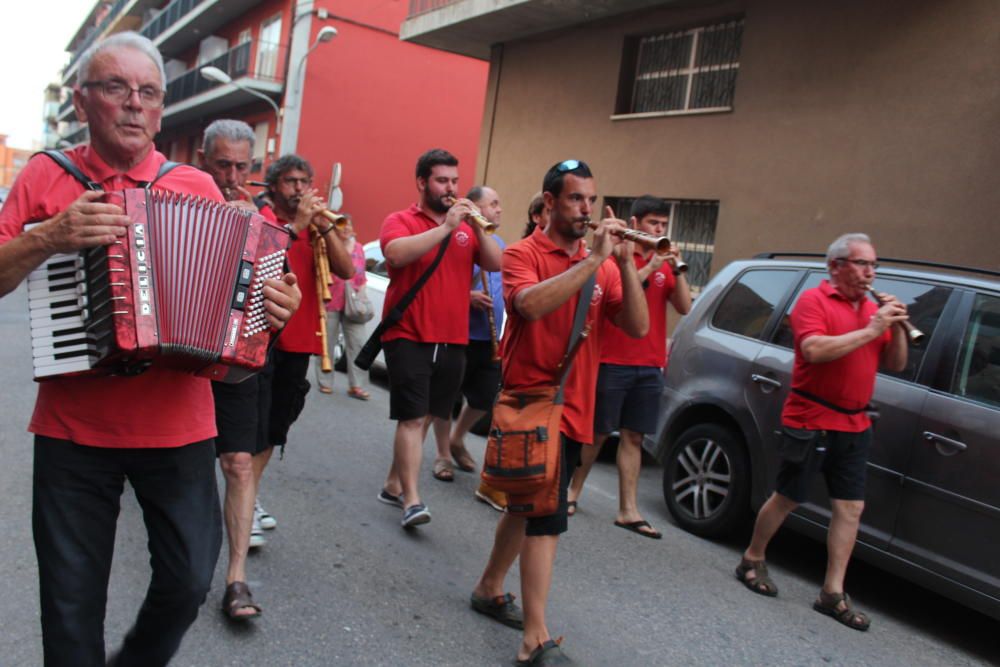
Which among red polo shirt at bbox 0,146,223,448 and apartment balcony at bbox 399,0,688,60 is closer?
red polo shirt at bbox 0,146,223,448

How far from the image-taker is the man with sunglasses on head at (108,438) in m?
2.31

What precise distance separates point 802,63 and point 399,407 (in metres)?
7.87

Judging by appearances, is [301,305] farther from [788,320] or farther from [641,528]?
[788,320]

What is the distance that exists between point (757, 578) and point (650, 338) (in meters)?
1.55

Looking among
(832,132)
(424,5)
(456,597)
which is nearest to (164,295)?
(456,597)

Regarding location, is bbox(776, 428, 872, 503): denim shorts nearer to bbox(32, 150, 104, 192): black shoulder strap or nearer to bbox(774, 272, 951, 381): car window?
bbox(774, 272, 951, 381): car window

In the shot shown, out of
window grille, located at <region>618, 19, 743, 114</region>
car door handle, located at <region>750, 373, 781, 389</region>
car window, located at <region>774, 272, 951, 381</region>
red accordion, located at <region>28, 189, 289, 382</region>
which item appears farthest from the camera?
window grille, located at <region>618, 19, 743, 114</region>

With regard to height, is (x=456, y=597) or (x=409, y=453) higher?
(x=409, y=453)

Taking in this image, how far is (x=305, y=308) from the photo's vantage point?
13.5ft

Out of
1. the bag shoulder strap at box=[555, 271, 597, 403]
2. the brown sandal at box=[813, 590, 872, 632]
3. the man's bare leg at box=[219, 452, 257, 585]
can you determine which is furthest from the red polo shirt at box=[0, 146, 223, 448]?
the brown sandal at box=[813, 590, 872, 632]

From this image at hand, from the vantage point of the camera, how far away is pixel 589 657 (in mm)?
Answer: 3596

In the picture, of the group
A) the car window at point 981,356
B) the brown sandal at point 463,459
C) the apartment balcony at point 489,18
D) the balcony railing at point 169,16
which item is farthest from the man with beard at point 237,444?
the balcony railing at point 169,16

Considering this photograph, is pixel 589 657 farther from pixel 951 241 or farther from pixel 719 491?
pixel 951 241

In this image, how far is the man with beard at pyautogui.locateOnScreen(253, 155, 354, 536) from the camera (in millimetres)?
4086
